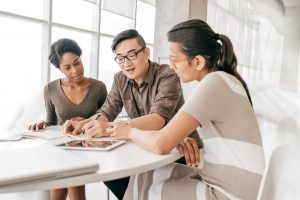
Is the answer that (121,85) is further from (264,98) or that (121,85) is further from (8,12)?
(264,98)

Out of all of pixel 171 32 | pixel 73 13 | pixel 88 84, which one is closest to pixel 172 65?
pixel 171 32

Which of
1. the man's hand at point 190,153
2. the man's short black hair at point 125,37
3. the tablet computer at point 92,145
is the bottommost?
the man's hand at point 190,153

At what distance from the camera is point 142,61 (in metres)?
1.71

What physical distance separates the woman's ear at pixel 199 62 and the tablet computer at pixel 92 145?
438 millimetres

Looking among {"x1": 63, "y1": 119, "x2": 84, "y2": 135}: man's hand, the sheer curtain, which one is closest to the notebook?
{"x1": 63, "y1": 119, "x2": 84, "y2": 135}: man's hand

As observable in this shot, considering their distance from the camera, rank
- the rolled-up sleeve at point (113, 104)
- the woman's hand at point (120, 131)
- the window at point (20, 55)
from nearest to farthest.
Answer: the woman's hand at point (120, 131), the rolled-up sleeve at point (113, 104), the window at point (20, 55)

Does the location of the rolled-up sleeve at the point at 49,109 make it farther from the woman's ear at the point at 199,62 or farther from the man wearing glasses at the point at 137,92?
the woman's ear at the point at 199,62

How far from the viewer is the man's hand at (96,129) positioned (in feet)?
4.36

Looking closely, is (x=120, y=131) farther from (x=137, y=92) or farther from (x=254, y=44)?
(x=254, y=44)

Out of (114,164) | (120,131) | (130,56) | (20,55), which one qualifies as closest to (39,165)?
(114,164)

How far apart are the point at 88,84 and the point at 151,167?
1.30 m

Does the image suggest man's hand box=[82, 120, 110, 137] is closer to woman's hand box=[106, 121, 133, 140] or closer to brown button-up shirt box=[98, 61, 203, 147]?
woman's hand box=[106, 121, 133, 140]

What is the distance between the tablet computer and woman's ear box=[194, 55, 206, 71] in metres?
0.44

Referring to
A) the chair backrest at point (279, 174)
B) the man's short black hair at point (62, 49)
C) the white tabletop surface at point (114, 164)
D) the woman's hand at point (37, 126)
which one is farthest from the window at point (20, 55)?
the chair backrest at point (279, 174)
